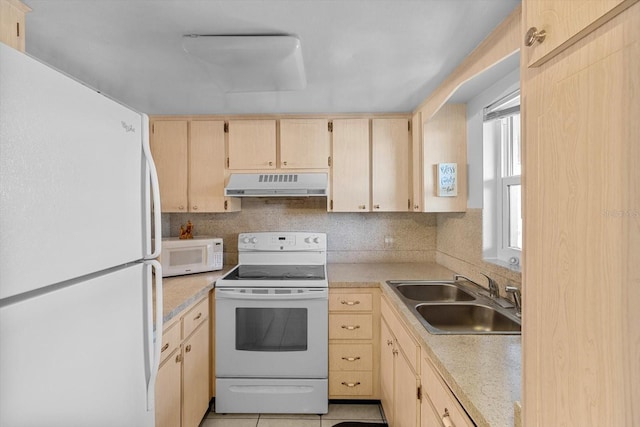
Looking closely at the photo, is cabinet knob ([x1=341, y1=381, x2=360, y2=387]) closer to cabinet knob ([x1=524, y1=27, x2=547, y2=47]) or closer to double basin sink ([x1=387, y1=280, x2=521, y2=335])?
double basin sink ([x1=387, y1=280, x2=521, y2=335])

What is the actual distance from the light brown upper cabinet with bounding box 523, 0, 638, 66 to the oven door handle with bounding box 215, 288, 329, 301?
1.96 m

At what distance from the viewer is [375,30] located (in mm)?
1432

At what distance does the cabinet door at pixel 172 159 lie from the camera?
280cm

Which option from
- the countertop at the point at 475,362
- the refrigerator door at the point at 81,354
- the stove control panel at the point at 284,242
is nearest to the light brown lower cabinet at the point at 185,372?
the countertop at the point at 475,362

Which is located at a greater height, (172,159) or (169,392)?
(172,159)

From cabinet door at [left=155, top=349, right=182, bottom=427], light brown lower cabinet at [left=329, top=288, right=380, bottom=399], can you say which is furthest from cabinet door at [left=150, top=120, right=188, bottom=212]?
light brown lower cabinet at [left=329, top=288, right=380, bottom=399]

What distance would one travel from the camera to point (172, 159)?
110 inches

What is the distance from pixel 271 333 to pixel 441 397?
1.43 m

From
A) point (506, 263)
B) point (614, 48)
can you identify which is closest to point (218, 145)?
point (506, 263)

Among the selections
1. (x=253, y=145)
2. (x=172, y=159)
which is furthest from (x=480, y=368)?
(x=172, y=159)

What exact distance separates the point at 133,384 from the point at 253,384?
148 cm

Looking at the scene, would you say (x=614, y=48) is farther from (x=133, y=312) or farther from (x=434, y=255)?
(x=434, y=255)

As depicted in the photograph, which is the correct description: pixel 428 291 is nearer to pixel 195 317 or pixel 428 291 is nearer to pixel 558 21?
pixel 195 317

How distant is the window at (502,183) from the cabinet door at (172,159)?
2.29 m
